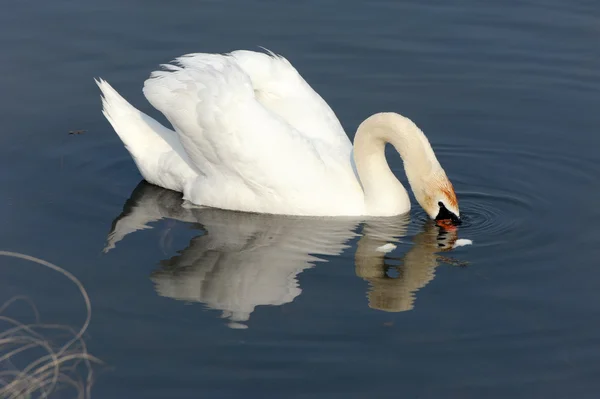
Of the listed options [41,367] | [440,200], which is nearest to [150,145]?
[440,200]

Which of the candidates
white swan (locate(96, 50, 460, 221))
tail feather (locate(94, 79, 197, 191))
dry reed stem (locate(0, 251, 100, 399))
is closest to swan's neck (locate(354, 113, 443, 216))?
white swan (locate(96, 50, 460, 221))

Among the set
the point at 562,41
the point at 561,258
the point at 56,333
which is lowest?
the point at 56,333

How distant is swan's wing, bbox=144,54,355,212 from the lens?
10.0 m

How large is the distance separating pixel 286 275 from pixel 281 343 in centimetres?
121

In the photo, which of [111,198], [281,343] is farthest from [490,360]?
[111,198]

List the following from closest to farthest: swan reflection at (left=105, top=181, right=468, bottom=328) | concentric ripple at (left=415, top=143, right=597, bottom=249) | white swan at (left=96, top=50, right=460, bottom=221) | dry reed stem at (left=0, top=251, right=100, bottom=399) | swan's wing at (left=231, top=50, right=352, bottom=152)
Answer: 1. dry reed stem at (left=0, top=251, right=100, bottom=399)
2. swan reflection at (left=105, top=181, right=468, bottom=328)
3. concentric ripple at (left=415, top=143, right=597, bottom=249)
4. white swan at (left=96, top=50, right=460, bottom=221)
5. swan's wing at (left=231, top=50, right=352, bottom=152)

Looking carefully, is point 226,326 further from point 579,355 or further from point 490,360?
point 579,355

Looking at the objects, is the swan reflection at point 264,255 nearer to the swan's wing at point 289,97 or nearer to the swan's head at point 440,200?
the swan's head at point 440,200

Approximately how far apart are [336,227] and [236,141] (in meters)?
1.19

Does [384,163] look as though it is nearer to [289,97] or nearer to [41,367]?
[289,97]

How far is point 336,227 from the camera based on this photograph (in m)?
10.1

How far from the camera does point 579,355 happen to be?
7.82 metres

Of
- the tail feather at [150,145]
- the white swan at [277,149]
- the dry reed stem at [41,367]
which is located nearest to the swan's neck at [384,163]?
the white swan at [277,149]

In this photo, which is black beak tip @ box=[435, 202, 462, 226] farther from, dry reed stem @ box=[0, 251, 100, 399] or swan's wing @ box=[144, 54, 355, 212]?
dry reed stem @ box=[0, 251, 100, 399]
